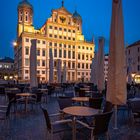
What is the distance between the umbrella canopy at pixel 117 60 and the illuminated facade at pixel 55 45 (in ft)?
169

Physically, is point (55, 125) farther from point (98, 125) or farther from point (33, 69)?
point (33, 69)

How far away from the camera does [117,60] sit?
18.4 feet

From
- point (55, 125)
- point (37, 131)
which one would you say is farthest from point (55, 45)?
point (55, 125)

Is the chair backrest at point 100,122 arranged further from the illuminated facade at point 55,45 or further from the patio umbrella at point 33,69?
the illuminated facade at point 55,45

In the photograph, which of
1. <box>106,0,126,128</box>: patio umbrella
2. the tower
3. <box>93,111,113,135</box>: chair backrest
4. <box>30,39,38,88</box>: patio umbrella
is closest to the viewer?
<box>93,111,113,135</box>: chair backrest

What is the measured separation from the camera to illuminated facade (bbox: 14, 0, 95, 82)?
57.9 metres

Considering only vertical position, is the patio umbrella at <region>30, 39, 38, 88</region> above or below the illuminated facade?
below

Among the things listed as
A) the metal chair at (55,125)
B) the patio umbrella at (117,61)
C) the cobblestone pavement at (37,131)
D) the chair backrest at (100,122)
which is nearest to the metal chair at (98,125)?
the chair backrest at (100,122)

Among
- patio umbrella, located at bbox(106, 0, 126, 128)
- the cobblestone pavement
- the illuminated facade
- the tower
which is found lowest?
the cobblestone pavement

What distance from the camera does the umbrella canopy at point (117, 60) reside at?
5.56 metres

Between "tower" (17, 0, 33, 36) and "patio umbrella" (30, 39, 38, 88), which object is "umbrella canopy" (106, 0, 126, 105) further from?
"tower" (17, 0, 33, 36)

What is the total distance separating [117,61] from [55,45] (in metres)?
57.6

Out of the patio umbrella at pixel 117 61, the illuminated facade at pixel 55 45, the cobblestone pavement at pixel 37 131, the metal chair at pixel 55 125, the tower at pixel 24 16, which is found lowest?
the cobblestone pavement at pixel 37 131

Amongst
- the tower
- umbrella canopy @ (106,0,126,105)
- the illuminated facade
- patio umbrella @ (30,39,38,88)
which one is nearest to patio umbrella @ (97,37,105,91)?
patio umbrella @ (30,39,38,88)
